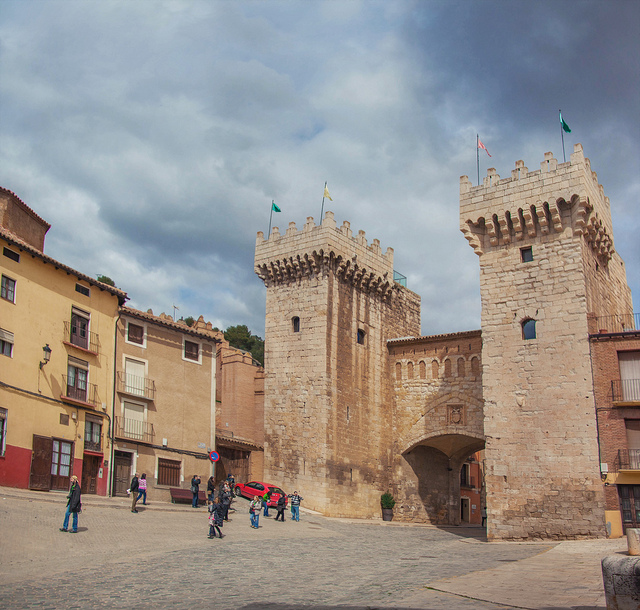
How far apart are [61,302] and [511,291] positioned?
1756 centimetres

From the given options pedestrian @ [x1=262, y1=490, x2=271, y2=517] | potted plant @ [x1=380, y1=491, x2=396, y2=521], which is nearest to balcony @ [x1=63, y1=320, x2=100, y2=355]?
pedestrian @ [x1=262, y1=490, x2=271, y2=517]

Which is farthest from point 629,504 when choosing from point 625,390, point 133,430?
point 133,430

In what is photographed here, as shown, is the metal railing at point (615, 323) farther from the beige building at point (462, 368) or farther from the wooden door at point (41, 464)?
the wooden door at point (41, 464)

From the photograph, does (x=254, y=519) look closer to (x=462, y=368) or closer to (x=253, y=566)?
(x=253, y=566)

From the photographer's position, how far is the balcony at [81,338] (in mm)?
27828

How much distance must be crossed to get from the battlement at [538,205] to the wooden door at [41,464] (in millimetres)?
18440

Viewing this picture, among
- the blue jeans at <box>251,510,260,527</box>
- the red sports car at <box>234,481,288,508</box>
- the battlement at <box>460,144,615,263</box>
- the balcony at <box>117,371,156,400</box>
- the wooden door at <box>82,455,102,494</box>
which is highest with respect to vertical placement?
the battlement at <box>460,144,615,263</box>

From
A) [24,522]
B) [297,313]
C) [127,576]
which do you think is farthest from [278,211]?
[127,576]

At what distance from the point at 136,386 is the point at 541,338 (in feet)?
53.6

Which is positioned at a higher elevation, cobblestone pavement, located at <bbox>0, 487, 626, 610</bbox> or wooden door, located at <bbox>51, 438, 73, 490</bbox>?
wooden door, located at <bbox>51, 438, 73, 490</bbox>

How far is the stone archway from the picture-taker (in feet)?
121

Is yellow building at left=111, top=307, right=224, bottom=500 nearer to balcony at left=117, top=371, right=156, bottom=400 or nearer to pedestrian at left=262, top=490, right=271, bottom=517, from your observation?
balcony at left=117, top=371, right=156, bottom=400

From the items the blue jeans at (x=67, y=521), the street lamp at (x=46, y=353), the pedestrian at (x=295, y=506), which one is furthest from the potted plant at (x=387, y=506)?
the blue jeans at (x=67, y=521)

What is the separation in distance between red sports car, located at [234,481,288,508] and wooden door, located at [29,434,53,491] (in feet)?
28.8
